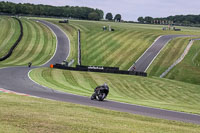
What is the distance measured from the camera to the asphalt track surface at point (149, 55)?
65644 mm

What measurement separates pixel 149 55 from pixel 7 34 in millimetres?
39293

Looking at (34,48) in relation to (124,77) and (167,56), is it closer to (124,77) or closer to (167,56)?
(167,56)

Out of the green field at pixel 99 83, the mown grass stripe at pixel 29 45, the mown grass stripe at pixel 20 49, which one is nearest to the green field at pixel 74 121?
the green field at pixel 99 83

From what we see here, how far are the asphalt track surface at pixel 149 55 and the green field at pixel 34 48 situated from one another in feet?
64.2

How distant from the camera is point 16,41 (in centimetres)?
8306

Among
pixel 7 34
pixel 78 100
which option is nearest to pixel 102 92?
pixel 78 100

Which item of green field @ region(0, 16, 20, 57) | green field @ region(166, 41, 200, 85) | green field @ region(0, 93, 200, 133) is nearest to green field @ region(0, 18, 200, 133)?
green field @ region(0, 93, 200, 133)

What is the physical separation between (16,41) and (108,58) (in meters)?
23.9

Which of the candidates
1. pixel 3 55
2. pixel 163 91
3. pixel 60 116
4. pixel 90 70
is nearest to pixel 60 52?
pixel 3 55

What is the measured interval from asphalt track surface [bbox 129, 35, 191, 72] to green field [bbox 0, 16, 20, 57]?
28738 mm

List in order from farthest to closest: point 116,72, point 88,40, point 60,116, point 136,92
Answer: point 88,40, point 116,72, point 136,92, point 60,116

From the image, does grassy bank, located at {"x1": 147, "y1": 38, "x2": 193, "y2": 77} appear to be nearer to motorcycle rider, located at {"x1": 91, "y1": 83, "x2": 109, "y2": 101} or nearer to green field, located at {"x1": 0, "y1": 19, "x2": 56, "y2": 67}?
green field, located at {"x1": 0, "y1": 19, "x2": 56, "y2": 67}

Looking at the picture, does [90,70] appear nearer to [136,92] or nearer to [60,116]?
[136,92]

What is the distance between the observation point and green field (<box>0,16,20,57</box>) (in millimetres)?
78338
